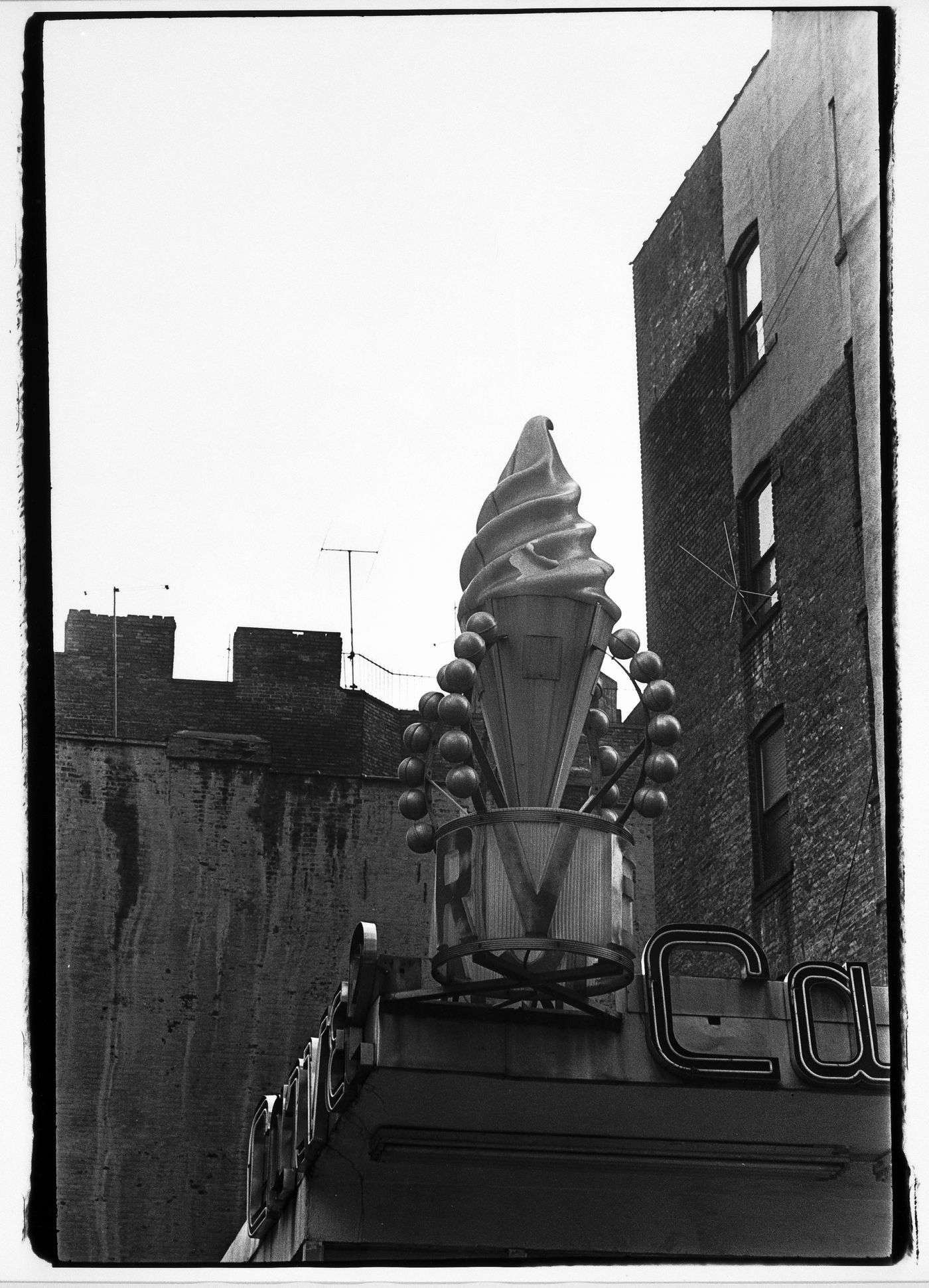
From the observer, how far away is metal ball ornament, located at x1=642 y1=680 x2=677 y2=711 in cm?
1786

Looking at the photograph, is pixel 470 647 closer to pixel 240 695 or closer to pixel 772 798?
pixel 772 798

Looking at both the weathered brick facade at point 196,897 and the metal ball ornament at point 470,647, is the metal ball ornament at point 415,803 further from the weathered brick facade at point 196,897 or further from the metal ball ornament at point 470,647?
the weathered brick facade at point 196,897

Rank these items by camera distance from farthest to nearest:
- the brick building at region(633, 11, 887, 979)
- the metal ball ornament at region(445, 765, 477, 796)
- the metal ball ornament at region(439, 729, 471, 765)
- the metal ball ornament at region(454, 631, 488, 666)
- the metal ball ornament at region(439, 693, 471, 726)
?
the brick building at region(633, 11, 887, 979) → the metal ball ornament at region(454, 631, 488, 666) → the metal ball ornament at region(439, 693, 471, 726) → the metal ball ornament at region(439, 729, 471, 765) → the metal ball ornament at region(445, 765, 477, 796)

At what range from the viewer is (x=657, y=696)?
17.9 metres

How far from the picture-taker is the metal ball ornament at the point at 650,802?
1758 centimetres

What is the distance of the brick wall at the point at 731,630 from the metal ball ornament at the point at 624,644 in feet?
9.86

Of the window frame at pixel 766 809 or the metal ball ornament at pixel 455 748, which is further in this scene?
the window frame at pixel 766 809

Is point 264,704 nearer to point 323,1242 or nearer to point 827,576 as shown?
point 827,576

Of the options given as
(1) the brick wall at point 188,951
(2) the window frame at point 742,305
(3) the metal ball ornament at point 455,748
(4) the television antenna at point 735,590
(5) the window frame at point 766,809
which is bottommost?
(1) the brick wall at point 188,951

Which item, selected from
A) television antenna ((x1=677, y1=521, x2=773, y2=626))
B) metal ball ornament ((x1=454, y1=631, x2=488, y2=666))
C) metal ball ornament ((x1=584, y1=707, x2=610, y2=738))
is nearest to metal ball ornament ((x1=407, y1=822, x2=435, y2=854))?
metal ball ornament ((x1=454, y1=631, x2=488, y2=666))

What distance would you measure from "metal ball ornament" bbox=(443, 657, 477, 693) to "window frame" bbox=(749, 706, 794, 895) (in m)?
6.05

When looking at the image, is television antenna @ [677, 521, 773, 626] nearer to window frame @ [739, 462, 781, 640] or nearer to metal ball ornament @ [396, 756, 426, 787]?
window frame @ [739, 462, 781, 640]

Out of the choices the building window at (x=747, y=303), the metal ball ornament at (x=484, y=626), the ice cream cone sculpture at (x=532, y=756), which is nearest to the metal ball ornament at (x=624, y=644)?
the ice cream cone sculpture at (x=532, y=756)

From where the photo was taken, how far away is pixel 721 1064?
54.2 ft
